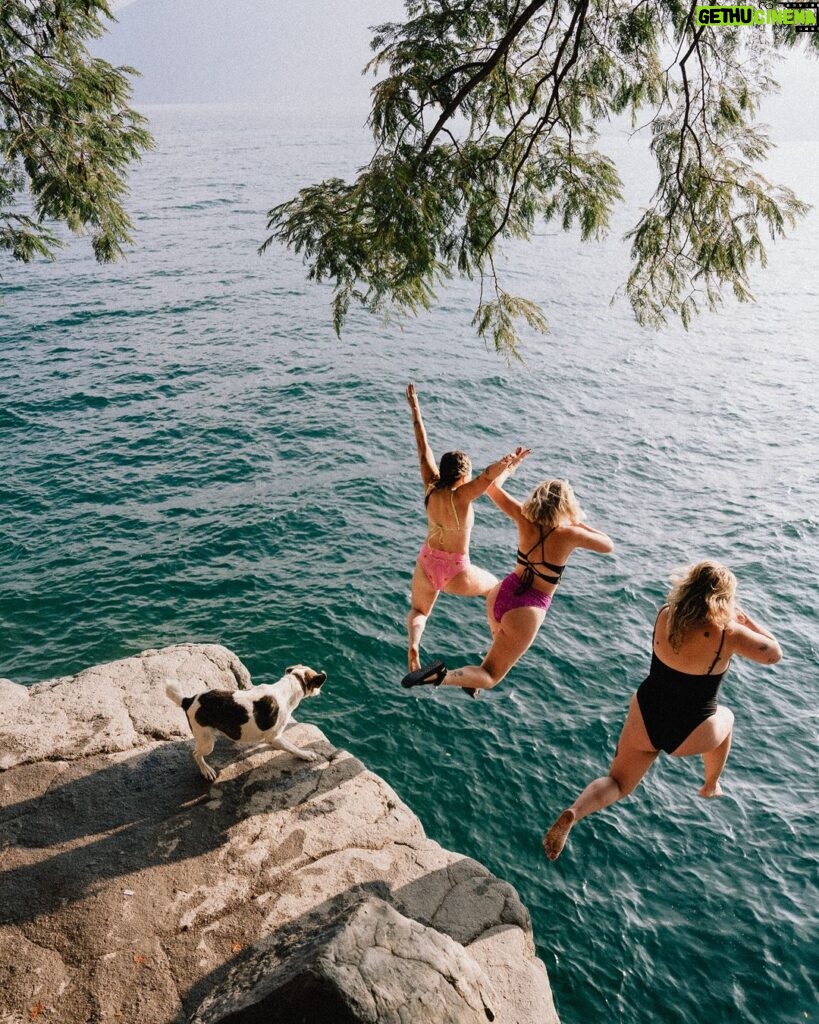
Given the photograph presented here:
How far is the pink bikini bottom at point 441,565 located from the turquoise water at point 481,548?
458 centimetres

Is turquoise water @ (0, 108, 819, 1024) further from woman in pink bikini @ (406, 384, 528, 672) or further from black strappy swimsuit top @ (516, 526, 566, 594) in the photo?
black strappy swimsuit top @ (516, 526, 566, 594)

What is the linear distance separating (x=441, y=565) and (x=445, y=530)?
1.31ft

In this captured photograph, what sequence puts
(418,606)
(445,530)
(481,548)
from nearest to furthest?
(445,530), (418,606), (481,548)

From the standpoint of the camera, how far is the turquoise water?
9336mm

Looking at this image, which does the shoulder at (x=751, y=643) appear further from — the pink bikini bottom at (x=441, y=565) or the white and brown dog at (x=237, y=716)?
the white and brown dog at (x=237, y=716)

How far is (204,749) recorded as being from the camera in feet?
24.4

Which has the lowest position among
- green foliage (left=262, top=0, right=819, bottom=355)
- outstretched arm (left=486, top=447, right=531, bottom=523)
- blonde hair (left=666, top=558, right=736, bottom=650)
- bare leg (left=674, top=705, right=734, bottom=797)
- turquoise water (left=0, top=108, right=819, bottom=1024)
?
turquoise water (left=0, top=108, right=819, bottom=1024)

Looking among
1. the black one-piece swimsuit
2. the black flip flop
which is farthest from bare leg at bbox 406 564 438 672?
the black one-piece swimsuit

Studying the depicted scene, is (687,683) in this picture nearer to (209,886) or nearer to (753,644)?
(753,644)

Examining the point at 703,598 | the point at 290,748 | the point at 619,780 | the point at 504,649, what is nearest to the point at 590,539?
the point at 703,598

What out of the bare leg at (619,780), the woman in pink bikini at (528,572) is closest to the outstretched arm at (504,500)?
the woman in pink bikini at (528,572)

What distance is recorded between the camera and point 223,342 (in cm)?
2898

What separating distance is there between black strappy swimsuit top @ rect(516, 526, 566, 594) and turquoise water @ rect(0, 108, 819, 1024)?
5.15 meters

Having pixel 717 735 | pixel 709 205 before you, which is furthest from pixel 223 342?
pixel 717 735
